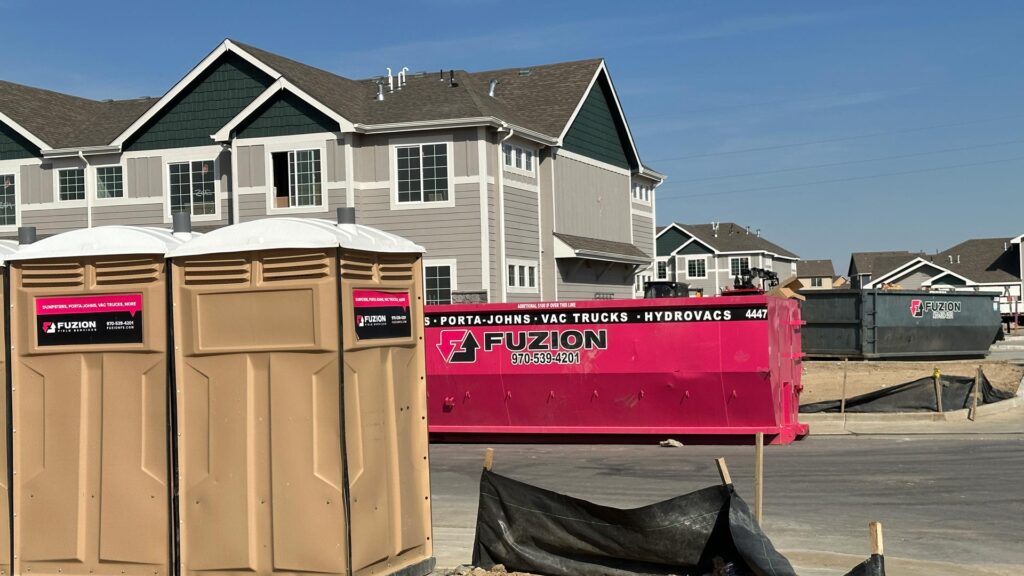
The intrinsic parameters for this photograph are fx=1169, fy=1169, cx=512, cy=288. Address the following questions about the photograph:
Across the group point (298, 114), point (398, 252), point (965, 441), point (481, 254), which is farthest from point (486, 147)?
point (398, 252)

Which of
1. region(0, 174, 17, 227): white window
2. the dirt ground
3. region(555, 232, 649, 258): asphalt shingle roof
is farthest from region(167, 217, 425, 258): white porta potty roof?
region(0, 174, 17, 227): white window

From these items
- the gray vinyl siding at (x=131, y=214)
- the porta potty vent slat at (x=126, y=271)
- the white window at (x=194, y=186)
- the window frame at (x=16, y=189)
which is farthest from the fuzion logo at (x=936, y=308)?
the porta potty vent slat at (x=126, y=271)

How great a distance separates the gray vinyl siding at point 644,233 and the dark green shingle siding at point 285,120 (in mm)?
13911

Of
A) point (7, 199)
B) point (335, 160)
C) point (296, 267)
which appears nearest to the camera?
point (296, 267)

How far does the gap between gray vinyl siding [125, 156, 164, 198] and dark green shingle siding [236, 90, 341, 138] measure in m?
3.10

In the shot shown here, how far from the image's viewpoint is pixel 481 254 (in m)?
28.8

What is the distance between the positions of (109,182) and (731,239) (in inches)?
2962

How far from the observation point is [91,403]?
9055 mm

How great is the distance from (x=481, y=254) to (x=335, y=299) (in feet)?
66.8

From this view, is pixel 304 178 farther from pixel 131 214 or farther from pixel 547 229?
pixel 547 229

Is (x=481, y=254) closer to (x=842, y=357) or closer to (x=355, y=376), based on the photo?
(x=842, y=357)

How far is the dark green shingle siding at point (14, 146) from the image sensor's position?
3291 cm

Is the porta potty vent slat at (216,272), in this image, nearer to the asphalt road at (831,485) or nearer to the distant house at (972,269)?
the asphalt road at (831,485)

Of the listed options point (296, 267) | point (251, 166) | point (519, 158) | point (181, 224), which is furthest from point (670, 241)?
point (296, 267)
